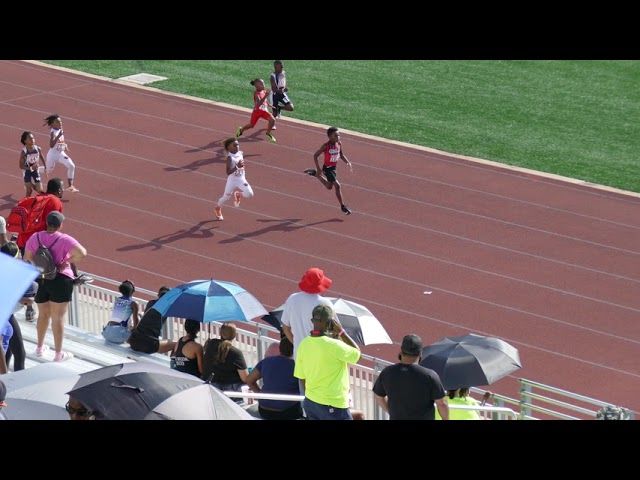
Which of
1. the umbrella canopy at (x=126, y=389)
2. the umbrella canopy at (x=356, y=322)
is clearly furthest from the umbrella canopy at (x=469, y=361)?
the umbrella canopy at (x=126, y=389)

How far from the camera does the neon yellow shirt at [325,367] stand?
300 inches

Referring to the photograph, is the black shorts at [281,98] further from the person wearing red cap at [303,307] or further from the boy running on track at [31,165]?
the person wearing red cap at [303,307]

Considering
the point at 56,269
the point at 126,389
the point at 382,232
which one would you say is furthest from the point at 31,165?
the point at 126,389

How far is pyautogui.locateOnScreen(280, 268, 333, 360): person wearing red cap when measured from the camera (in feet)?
31.0

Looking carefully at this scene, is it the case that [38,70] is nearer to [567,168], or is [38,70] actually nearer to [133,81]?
[133,81]

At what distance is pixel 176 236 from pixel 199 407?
11.5 metres

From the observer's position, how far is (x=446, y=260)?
17.5 meters

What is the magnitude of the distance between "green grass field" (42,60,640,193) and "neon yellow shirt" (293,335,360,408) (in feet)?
48.5

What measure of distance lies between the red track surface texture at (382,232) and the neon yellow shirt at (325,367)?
19.5 feet

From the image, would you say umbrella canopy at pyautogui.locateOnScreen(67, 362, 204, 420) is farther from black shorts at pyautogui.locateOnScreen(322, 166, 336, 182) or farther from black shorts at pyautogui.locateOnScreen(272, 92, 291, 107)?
black shorts at pyautogui.locateOnScreen(272, 92, 291, 107)

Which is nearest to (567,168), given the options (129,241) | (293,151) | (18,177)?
(293,151)

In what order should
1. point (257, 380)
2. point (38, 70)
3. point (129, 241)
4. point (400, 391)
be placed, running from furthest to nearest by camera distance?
point (38, 70) < point (129, 241) < point (257, 380) < point (400, 391)

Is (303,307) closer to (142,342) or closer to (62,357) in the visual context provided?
(142,342)

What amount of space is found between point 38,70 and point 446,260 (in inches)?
563
